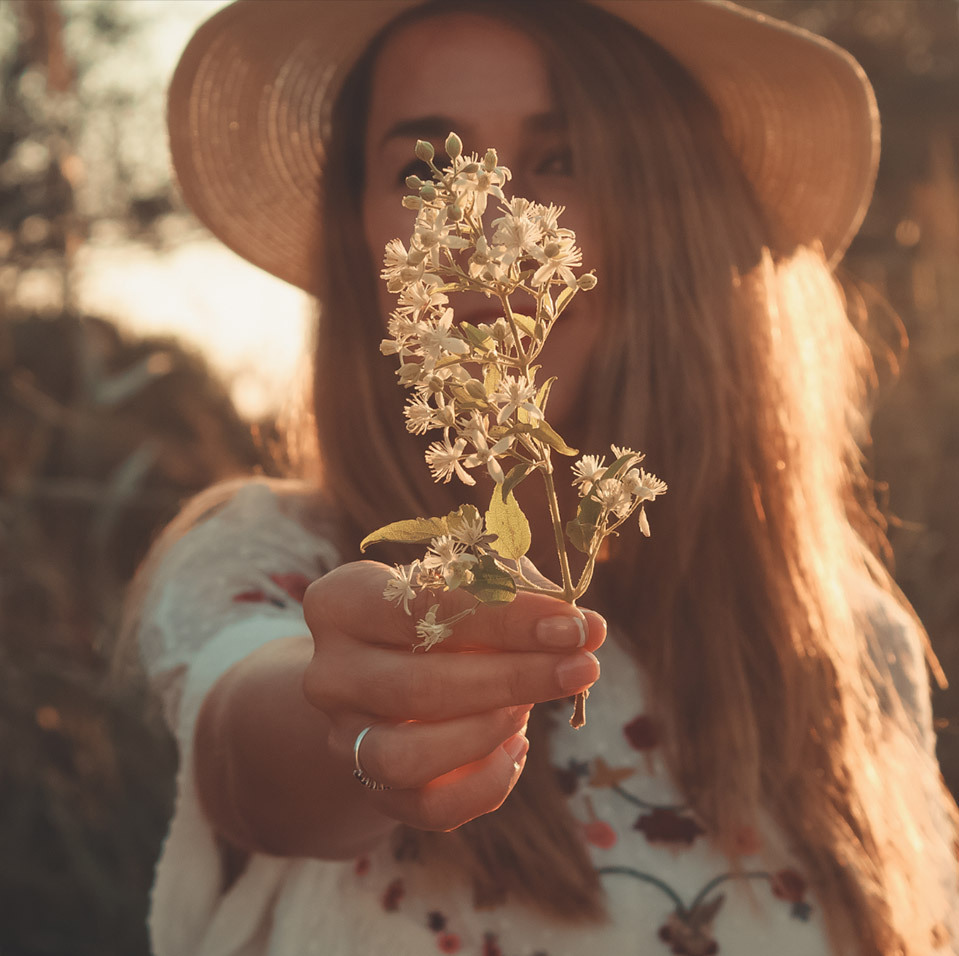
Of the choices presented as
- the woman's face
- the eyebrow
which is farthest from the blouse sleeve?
the eyebrow

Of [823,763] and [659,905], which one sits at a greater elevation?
[823,763]

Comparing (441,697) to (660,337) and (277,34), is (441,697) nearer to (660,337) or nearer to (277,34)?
(660,337)

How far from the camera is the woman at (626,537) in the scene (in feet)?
4.77

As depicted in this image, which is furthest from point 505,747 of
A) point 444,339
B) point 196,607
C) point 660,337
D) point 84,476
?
point 84,476

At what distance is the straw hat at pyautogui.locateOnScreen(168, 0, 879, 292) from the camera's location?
167 centimetres

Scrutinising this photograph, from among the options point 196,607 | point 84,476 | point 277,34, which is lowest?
point 84,476

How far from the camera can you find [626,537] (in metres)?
1.63

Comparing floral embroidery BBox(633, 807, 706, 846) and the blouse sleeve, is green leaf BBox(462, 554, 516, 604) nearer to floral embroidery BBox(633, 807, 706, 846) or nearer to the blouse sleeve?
the blouse sleeve

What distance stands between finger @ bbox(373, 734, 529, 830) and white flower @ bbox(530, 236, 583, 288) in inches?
14.4

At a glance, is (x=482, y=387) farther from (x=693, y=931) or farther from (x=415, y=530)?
(x=693, y=931)

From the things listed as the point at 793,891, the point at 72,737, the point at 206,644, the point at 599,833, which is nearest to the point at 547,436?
the point at 206,644

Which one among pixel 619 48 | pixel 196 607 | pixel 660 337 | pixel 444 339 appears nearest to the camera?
pixel 444 339

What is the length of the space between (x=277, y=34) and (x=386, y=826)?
1421 mm

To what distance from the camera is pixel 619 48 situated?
5.53ft
